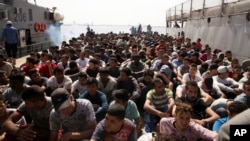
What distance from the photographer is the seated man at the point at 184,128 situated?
11.4 feet

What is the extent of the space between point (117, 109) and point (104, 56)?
7.10m

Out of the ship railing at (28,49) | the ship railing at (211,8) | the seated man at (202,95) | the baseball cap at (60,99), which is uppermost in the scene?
the ship railing at (211,8)

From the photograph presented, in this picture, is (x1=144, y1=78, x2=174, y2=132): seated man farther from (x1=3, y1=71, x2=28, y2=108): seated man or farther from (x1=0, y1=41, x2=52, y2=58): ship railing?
(x1=0, y1=41, x2=52, y2=58): ship railing

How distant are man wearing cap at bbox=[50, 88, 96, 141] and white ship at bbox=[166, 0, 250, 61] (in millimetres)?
8139

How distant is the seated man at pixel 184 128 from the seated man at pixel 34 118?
1.60m

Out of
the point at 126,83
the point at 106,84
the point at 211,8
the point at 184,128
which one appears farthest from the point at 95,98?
the point at 211,8

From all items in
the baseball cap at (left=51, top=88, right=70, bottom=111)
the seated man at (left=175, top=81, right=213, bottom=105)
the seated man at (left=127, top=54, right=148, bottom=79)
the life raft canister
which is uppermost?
the life raft canister

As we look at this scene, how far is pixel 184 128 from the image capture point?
3574 mm

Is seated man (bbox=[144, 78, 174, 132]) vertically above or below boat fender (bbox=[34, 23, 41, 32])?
below

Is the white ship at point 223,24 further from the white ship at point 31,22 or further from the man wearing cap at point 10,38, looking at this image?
the white ship at point 31,22

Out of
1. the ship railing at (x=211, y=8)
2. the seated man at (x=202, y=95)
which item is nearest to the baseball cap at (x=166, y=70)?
the seated man at (x=202, y=95)

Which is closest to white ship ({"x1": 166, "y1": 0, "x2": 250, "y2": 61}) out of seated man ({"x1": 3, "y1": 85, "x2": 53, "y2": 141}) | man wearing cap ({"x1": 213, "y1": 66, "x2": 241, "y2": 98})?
man wearing cap ({"x1": 213, "y1": 66, "x2": 241, "y2": 98})

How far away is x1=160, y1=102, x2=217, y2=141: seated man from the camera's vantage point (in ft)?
11.4

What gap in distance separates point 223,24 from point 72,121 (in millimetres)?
11745
